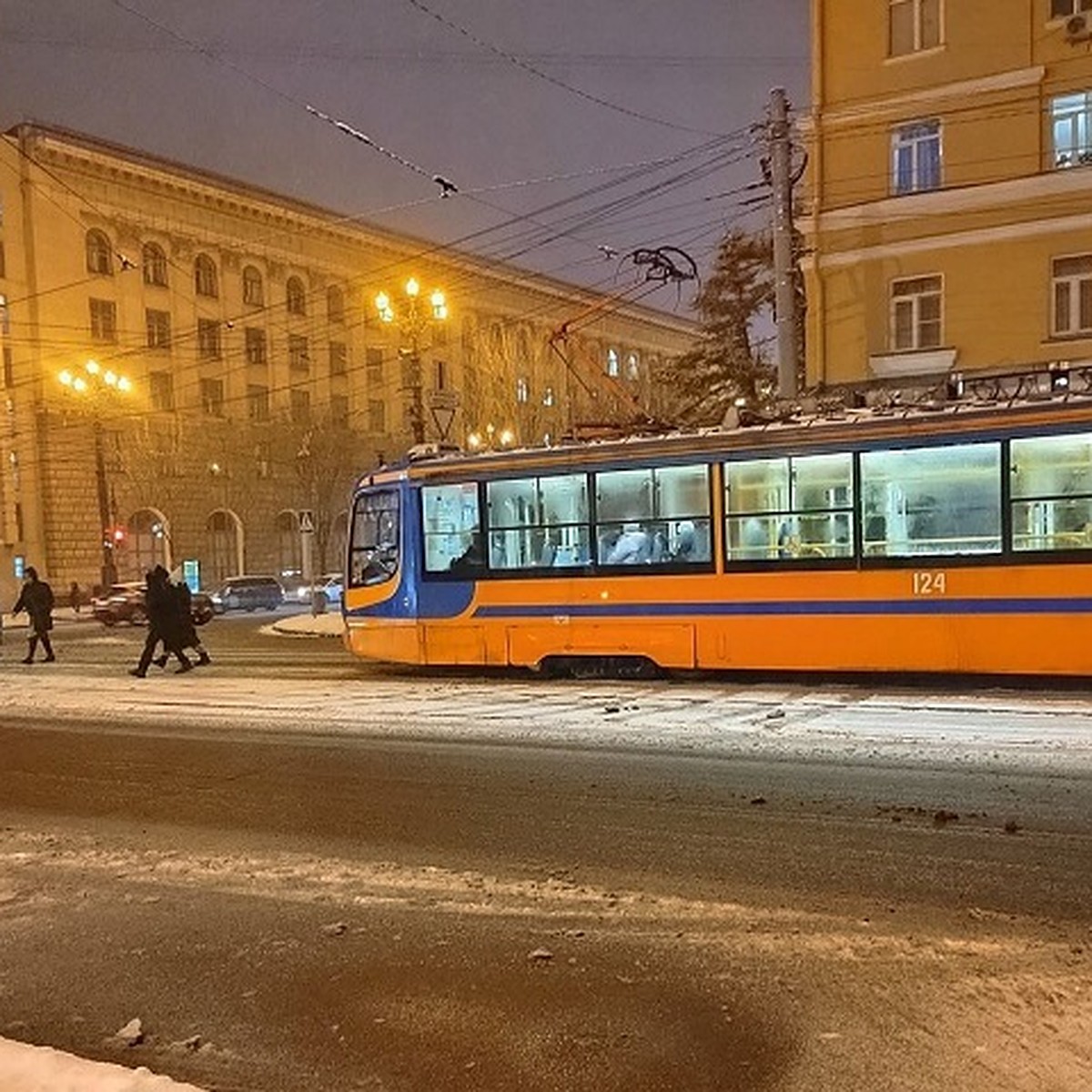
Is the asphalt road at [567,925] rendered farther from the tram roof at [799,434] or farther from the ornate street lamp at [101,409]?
the ornate street lamp at [101,409]

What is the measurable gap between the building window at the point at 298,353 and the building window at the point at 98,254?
1045 cm

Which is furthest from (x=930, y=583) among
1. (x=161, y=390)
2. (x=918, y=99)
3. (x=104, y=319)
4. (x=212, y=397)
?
(x=212, y=397)

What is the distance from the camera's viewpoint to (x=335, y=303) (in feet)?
194

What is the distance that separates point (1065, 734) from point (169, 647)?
43.6ft

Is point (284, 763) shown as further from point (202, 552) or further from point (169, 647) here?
point (202, 552)

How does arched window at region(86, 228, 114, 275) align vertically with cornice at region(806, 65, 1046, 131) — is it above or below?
above

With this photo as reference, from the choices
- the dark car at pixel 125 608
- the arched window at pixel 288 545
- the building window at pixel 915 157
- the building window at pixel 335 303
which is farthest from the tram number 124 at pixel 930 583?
the building window at pixel 335 303

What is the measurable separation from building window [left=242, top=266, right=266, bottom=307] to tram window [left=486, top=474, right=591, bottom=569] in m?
45.3

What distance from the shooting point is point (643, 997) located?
427 centimetres

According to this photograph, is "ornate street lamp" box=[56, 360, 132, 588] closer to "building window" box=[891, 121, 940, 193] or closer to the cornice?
the cornice

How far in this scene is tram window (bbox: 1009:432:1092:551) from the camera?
11.0 m

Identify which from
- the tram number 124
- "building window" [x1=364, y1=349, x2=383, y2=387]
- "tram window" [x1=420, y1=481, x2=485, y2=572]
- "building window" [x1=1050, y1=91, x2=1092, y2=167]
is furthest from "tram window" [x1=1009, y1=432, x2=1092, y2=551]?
"building window" [x1=364, y1=349, x2=383, y2=387]

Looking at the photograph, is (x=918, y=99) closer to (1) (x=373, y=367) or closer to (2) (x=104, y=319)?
(2) (x=104, y=319)

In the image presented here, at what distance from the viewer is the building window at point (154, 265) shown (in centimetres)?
5047
